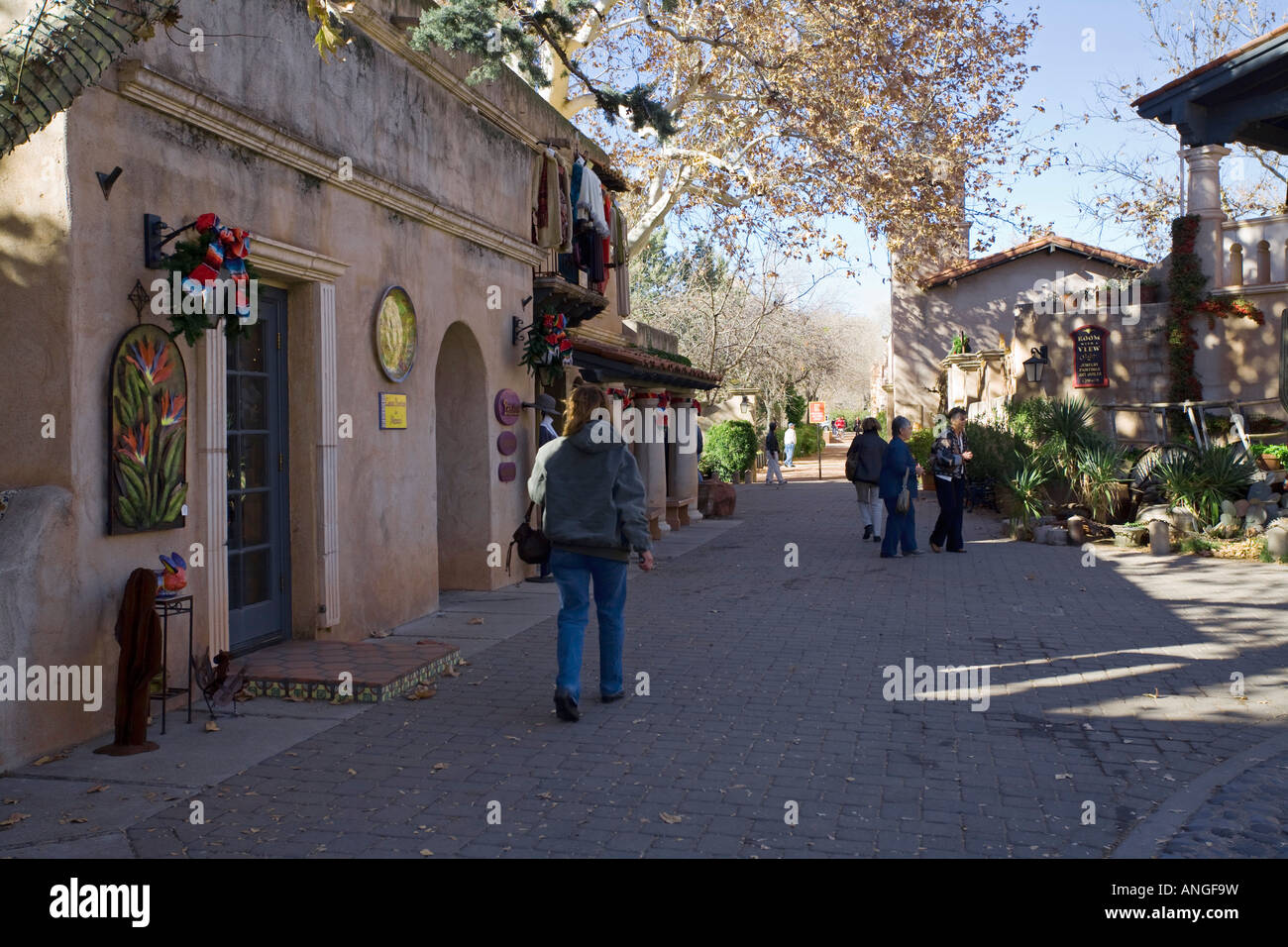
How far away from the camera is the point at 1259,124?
18.2 metres

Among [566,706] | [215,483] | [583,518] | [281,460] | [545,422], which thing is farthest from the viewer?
[545,422]

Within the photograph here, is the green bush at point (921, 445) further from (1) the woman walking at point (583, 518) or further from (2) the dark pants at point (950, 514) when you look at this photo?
(1) the woman walking at point (583, 518)

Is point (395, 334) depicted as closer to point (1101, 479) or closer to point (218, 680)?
point (218, 680)

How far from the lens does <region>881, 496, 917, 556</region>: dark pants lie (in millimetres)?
13062

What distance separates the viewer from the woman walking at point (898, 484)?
12812 millimetres

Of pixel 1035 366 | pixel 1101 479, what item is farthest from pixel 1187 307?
pixel 1101 479

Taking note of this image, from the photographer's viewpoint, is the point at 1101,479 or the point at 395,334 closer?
the point at 395,334

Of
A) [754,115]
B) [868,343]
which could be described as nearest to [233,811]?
[754,115]

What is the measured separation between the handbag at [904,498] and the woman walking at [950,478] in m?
0.38

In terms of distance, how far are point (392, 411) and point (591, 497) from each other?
3.17 metres

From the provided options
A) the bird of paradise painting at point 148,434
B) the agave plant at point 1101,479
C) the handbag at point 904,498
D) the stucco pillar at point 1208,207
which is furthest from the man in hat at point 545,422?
the stucco pillar at point 1208,207

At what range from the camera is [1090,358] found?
2047cm

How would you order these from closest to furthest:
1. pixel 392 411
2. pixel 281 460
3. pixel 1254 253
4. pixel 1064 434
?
pixel 281 460 → pixel 392 411 → pixel 1064 434 → pixel 1254 253

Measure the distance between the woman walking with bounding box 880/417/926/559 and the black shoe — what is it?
25.2ft
